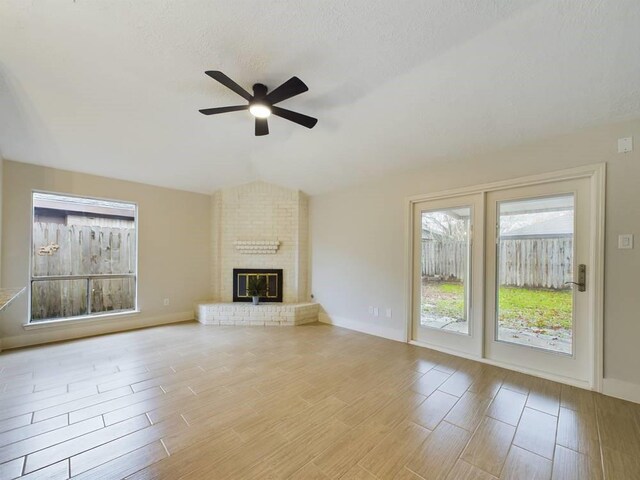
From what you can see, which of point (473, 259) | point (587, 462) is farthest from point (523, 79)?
point (587, 462)

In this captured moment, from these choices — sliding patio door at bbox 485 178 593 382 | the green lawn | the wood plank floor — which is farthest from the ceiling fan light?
the green lawn

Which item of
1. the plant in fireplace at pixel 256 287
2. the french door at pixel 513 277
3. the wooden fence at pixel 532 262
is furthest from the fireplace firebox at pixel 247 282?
the wooden fence at pixel 532 262

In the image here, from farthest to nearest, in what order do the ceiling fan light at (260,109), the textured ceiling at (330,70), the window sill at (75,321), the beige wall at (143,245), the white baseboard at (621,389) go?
the window sill at (75,321), the beige wall at (143,245), the ceiling fan light at (260,109), the white baseboard at (621,389), the textured ceiling at (330,70)

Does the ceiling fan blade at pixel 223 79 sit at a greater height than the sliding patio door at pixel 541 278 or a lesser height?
greater

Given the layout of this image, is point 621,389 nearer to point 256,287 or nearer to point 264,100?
point 264,100

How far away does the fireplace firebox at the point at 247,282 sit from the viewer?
529 cm

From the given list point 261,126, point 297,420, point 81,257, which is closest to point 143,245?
point 81,257

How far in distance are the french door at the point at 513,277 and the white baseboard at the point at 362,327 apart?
30 cm

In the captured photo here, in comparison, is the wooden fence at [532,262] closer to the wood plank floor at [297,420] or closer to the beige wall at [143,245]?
the wood plank floor at [297,420]

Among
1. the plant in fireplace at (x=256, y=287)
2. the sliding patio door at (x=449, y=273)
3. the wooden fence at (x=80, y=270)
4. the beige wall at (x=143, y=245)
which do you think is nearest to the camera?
the sliding patio door at (x=449, y=273)

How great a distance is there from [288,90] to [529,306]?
334 cm

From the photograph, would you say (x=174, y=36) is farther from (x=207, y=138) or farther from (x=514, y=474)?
(x=514, y=474)

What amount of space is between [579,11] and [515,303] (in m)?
2.63

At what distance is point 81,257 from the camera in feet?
13.9
